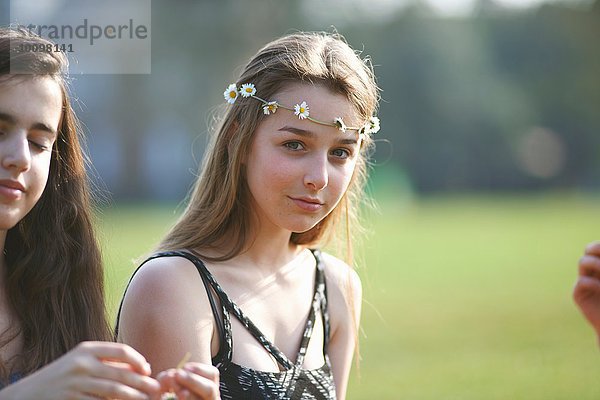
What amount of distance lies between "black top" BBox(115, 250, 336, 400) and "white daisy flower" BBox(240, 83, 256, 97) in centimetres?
77

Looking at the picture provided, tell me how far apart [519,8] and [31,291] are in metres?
55.1

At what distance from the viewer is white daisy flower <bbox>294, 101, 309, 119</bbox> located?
3617 millimetres

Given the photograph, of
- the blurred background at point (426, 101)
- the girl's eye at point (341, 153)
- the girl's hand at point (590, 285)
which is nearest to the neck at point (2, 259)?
the girl's eye at point (341, 153)

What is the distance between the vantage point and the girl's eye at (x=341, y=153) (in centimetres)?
368

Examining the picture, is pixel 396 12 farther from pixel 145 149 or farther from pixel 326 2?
pixel 145 149

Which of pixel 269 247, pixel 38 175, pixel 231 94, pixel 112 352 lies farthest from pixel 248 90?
pixel 112 352

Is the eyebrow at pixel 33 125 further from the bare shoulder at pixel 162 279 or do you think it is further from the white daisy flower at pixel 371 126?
the white daisy flower at pixel 371 126

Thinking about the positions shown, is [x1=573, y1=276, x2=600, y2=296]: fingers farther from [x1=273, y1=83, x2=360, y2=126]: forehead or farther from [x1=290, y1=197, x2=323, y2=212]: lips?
[x1=273, y1=83, x2=360, y2=126]: forehead

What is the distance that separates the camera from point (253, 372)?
11.2 ft

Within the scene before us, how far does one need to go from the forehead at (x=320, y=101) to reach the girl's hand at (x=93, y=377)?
170cm

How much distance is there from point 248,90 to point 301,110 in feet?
1.07

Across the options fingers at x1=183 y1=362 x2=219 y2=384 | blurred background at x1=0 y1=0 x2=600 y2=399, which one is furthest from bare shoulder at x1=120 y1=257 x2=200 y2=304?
blurred background at x1=0 y1=0 x2=600 y2=399

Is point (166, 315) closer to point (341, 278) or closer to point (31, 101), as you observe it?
point (31, 101)

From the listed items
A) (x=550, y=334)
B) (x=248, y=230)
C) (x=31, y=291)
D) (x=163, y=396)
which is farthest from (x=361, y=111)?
(x=550, y=334)
